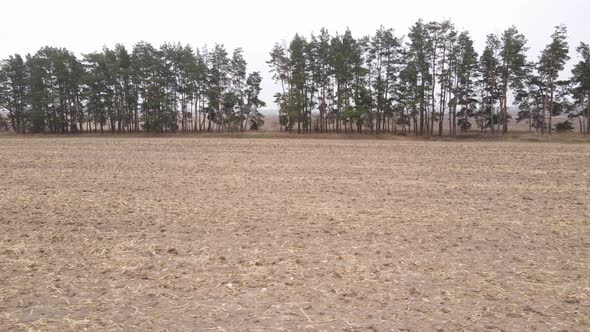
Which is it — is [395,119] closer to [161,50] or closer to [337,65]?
[337,65]

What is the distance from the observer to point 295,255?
7.01 m

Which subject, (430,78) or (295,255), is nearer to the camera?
(295,255)

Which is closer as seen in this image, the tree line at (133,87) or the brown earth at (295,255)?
the brown earth at (295,255)

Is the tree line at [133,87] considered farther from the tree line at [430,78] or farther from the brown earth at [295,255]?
the brown earth at [295,255]

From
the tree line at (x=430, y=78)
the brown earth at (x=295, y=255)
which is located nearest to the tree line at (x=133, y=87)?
the tree line at (x=430, y=78)

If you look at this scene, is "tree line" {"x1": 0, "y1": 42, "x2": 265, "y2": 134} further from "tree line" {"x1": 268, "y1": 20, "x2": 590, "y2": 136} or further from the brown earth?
the brown earth

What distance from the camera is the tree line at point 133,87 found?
6266 centimetres

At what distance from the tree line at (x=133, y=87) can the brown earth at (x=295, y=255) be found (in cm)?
5183

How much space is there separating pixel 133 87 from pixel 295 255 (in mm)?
66394

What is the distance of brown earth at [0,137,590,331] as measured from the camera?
4.92 metres

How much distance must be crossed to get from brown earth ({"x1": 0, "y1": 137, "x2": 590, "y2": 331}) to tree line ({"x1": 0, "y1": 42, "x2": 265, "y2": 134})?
5183 centimetres

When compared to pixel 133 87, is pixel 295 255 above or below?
below

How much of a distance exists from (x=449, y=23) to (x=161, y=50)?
45.3 m

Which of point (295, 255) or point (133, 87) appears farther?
point (133, 87)
